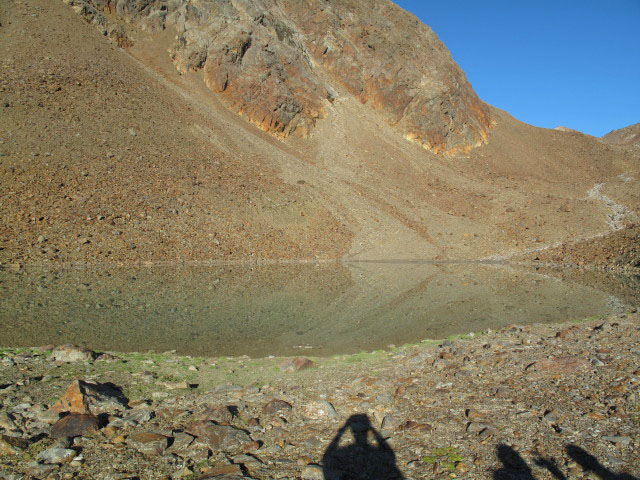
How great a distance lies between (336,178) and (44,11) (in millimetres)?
28658

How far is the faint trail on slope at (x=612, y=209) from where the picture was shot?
32.8 m

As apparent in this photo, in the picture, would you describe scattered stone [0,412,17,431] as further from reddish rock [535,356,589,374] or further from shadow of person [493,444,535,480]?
reddish rock [535,356,589,374]

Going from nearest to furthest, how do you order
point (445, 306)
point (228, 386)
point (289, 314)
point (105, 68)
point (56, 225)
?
point (228, 386) → point (289, 314) → point (445, 306) → point (56, 225) → point (105, 68)

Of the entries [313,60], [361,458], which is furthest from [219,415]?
[313,60]

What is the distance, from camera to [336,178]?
123 feet

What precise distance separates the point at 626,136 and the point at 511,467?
12511 centimetres

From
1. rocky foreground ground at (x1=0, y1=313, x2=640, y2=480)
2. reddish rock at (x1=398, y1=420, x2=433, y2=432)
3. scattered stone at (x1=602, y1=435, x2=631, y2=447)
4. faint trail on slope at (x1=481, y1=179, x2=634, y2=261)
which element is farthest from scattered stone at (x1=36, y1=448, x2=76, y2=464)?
faint trail on slope at (x1=481, y1=179, x2=634, y2=261)

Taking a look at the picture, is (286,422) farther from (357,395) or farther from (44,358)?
(44,358)

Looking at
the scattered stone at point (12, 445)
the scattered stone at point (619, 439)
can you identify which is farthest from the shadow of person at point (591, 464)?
the scattered stone at point (12, 445)

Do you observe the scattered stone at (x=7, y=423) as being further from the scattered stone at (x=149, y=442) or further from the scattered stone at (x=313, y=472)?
the scattered stone at (x=313, y=472)

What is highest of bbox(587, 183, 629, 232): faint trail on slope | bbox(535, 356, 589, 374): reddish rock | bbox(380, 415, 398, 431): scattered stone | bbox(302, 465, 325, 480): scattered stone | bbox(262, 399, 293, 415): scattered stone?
bbox(587, 183, 629, 232): faint trail on slope

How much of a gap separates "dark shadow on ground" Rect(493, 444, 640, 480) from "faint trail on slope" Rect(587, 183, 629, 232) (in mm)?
33704

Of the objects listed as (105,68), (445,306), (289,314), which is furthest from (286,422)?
(105,68)

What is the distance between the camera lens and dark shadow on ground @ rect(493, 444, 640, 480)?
11.8ft
